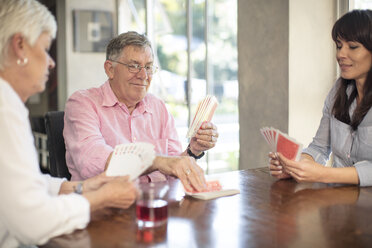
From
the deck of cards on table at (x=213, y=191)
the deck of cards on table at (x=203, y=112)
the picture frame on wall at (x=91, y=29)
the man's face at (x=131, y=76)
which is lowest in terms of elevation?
the deck of cards on table at (x=213, y=191)

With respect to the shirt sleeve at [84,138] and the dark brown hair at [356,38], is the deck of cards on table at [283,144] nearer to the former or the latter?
the dark brown hair at [356,38]

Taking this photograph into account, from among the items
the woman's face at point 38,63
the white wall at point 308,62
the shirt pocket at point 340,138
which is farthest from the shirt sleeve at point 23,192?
the white wall at point 308,62

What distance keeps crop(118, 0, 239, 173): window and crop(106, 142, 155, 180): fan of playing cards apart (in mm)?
2980

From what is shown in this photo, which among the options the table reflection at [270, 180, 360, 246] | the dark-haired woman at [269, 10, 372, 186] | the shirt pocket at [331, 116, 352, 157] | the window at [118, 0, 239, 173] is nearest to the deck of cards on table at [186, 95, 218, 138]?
the dark-haired woman at [269, 10, 372, 186]

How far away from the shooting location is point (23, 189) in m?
1.06

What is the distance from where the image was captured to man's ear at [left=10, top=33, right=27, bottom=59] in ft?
3.85

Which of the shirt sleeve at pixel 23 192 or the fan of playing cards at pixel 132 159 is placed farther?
the fan of playing cards at pixel 132 159

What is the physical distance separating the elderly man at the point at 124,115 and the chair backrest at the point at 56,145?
0.06m

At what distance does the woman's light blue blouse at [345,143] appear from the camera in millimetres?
1882

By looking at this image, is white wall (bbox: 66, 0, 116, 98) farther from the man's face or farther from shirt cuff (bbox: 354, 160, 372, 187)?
shirt cuff (bbox: 354, 160, 372, 187)

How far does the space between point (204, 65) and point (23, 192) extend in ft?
13.2

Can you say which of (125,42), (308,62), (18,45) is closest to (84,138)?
(125,42)

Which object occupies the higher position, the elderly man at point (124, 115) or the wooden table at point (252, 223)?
the elderly man at point (124, 115)

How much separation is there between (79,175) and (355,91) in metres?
1.57
